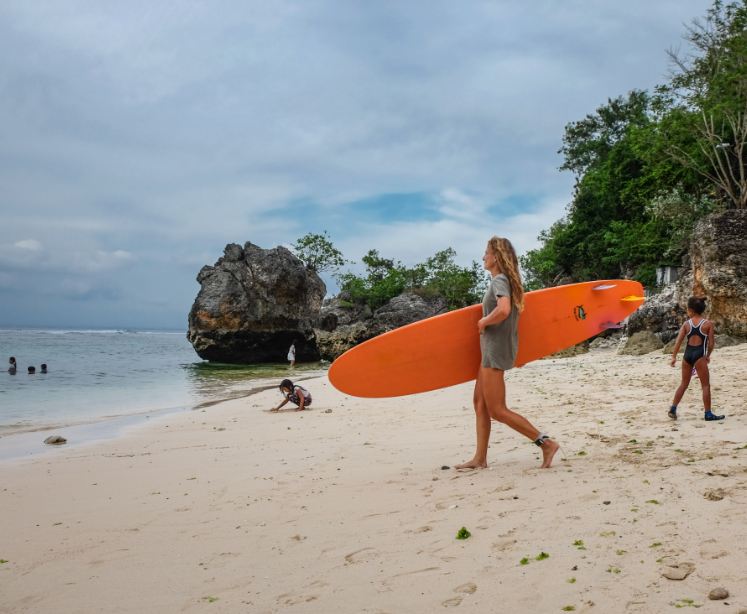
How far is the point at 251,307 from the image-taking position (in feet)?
107

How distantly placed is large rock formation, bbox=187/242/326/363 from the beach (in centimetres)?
2605

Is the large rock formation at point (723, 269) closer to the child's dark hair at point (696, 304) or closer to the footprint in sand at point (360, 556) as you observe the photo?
the child's dark hair at point (696, 304)

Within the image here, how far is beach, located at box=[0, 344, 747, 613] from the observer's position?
7.77 feet

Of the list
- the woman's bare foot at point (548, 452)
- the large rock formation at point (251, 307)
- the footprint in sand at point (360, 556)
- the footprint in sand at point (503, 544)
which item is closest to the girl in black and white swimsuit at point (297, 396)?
the woman's bare foot at point (548, 452)

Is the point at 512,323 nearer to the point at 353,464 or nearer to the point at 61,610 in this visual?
the point at 353,464

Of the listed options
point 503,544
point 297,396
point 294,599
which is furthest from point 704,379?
point 297,396

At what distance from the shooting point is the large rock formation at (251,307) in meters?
31.9

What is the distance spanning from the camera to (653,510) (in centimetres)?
295

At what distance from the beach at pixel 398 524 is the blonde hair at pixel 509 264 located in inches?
49.2

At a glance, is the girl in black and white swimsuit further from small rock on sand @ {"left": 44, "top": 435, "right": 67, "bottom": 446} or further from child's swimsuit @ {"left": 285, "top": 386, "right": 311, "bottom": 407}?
small rock on sand @ {"left": 44, "top": 435, "right": 67, "bottom": 446}

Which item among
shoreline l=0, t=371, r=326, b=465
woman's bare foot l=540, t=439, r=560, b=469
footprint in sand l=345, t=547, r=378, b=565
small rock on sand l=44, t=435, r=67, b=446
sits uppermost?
woman's bare foot l=540, t=439, r=560, b=469

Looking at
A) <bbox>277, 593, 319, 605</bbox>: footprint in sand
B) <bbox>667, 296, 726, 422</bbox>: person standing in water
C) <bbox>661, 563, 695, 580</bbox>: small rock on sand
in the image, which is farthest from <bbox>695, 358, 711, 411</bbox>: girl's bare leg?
<bbox>277, 593, 319, 605</bbox>: footprint in sand

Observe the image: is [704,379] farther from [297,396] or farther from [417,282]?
[417,282]

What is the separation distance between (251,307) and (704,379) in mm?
28739
